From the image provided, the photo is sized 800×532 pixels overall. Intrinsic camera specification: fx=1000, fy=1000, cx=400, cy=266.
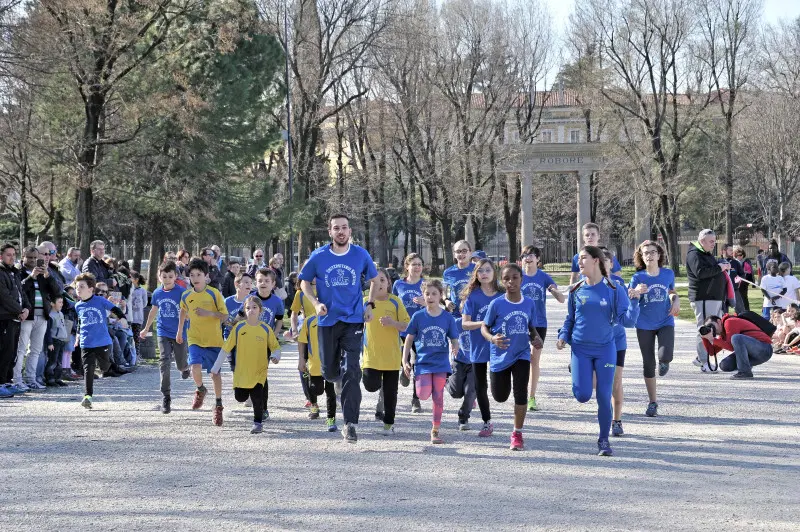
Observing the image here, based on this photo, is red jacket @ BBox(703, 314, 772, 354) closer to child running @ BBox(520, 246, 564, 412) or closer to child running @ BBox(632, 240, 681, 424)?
child running @ BBox(632, 240, 681, 424)

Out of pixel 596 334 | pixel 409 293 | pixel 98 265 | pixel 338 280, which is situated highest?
pixel 98 265

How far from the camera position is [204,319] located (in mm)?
10430

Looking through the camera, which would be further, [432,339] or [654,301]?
[654,301]

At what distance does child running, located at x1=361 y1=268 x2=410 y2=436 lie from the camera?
29.1 feet

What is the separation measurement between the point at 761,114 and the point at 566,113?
124 ft

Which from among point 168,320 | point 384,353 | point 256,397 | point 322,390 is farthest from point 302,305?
point 384,353

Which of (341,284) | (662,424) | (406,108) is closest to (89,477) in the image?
(341,284)

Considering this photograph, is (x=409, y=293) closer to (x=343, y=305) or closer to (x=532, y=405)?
(x=532, y=405)

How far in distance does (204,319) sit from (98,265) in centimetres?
575

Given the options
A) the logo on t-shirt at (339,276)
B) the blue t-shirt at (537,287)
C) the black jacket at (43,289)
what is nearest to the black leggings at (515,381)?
the logo on t-shirt at (339,276)

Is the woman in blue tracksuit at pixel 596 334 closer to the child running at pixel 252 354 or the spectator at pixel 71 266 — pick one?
the child running at pixel 252 354

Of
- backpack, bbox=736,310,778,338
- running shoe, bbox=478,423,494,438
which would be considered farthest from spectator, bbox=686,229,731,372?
running shoe, bbox=478,423,494,438

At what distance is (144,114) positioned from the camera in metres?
26.2

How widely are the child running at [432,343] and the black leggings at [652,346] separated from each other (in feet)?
6.91
